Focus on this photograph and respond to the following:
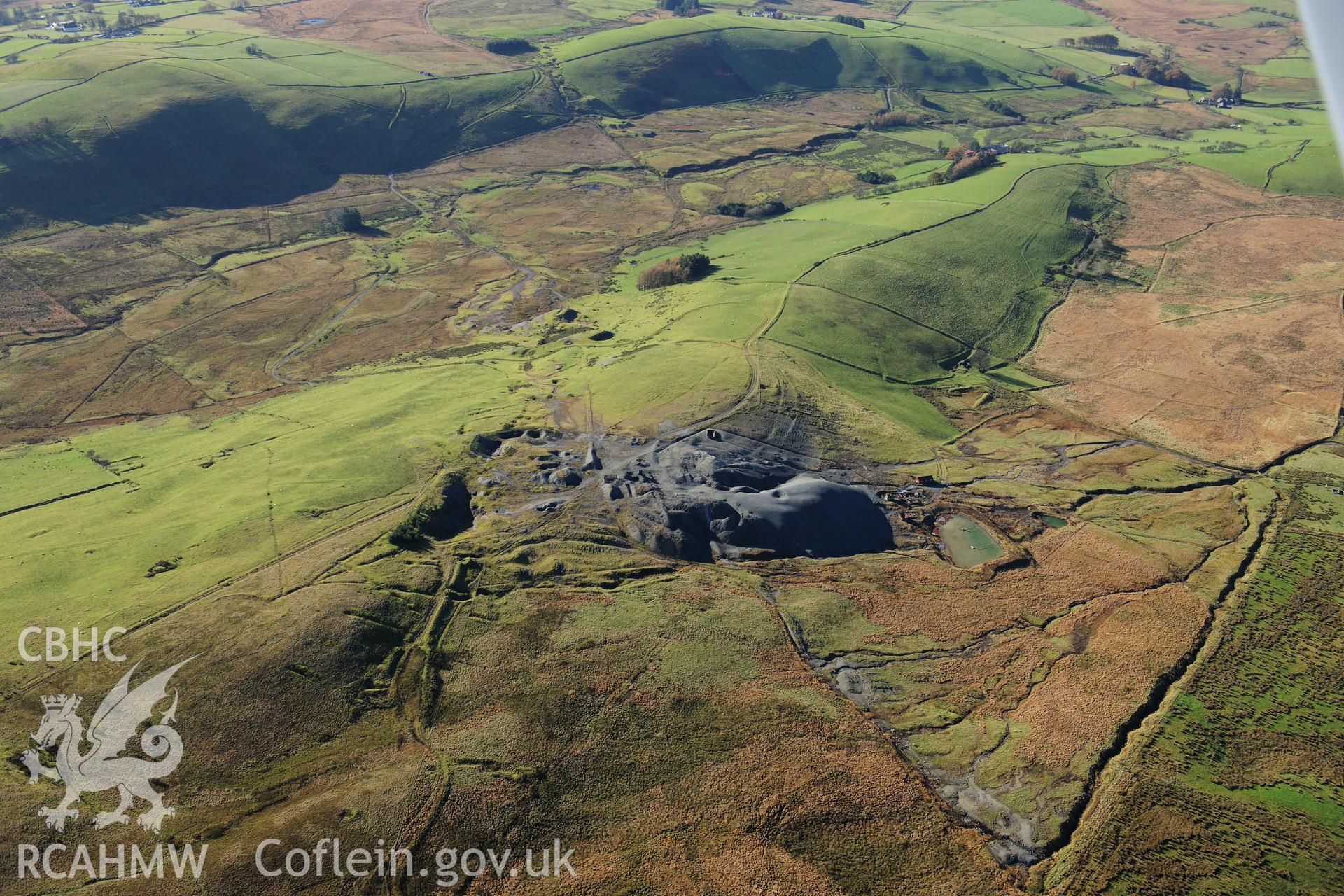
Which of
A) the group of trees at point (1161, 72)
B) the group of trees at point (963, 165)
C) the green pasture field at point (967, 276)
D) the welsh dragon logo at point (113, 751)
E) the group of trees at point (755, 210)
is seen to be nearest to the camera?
the welsh dragon logo at point (113, 751)

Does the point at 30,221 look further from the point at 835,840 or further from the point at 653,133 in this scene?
the point at 835,840

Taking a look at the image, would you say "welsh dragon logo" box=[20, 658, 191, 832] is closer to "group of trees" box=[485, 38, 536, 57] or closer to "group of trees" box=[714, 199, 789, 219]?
"group of trees" box=[714, 199, 789, 219]

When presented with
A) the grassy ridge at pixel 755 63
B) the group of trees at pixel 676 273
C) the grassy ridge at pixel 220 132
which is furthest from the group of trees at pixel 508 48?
the group of trees at pixel 676 273

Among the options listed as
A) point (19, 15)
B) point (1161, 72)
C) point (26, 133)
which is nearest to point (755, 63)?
point (1161, 72)

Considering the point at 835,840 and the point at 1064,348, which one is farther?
the point at 1064,348

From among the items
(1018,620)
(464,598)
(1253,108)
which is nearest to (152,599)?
(464,598)

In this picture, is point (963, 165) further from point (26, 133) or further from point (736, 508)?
point (26, 133)

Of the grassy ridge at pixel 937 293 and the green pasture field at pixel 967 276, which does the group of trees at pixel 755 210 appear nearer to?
the green pasture field at pixel 967 276
